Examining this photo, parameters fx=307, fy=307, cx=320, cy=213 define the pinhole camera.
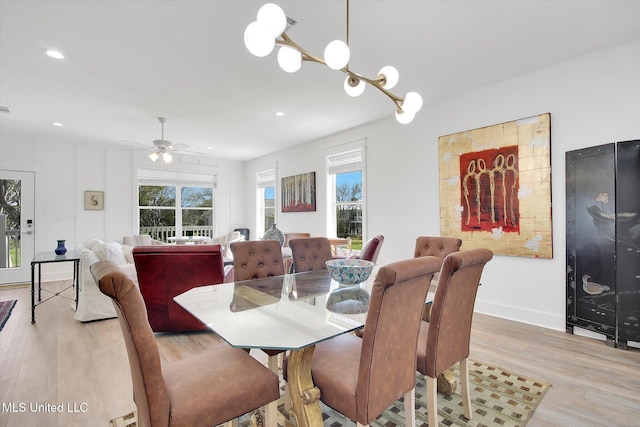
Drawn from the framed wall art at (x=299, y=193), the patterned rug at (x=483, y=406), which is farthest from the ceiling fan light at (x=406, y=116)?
the framed wall art at (x=299, y=193)

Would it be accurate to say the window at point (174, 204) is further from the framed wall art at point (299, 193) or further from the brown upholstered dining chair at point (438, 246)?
the brown upholstered dining chair at point (438, 246)

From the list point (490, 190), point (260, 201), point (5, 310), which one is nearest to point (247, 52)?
point (490, 190)

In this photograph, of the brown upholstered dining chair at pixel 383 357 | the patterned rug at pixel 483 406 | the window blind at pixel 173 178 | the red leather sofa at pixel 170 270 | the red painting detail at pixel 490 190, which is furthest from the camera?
the window blind at pixel 173 178

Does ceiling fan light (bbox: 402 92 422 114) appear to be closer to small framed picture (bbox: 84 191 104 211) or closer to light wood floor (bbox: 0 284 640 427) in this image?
light wood floor (bbox: 0 284 640 427)

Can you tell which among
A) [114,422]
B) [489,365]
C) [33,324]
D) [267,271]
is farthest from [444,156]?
[33,324]

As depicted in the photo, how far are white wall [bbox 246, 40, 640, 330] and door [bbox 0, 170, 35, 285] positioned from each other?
6083 mm

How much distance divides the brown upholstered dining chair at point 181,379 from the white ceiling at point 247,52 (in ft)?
6.91

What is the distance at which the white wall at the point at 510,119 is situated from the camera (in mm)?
2801

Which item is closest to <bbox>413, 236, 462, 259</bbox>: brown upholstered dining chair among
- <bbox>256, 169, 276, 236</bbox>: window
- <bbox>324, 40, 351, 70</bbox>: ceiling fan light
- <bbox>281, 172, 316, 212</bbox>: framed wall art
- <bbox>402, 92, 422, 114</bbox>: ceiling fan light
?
<bbox>402, 92, 422, 114</bbox>: ceiling fan light

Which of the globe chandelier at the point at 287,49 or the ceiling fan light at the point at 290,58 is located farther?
the ceiling fan light at the point at 290,58

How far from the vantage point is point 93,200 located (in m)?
6.27

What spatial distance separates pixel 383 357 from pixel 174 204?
725 centimetres

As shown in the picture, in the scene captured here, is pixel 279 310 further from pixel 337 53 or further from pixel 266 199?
pixel 266 199

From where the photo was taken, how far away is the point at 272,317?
1.45m
